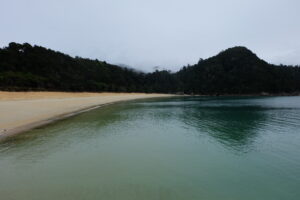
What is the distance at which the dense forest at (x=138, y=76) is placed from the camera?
75500 millimetres

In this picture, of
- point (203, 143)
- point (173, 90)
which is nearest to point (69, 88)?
point (203, 143)

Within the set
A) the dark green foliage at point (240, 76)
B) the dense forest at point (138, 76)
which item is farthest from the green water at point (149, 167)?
the dark green foliage at point (240, 76)

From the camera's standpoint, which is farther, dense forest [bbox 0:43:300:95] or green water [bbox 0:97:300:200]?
dense forest [bbox 0:43:300:95]

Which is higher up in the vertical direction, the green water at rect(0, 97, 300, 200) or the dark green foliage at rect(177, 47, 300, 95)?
the dark green foliage at rect(177, 47, 300, 95)

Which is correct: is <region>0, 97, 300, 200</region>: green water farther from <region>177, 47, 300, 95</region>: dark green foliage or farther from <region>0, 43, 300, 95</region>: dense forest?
<region>177, 47, 300, 95</region>: dark green foliage

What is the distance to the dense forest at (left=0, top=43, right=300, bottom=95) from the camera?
75.5 metres

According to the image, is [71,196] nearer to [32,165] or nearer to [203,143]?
[32,165]

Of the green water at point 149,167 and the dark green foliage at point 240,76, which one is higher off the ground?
the dark green foliage at point 240,76

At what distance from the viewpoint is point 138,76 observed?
560ft

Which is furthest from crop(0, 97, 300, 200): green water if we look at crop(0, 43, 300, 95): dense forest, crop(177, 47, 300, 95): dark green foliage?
crop(177, 47, 300, 95): dark green foliage

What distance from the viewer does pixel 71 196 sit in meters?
6.59

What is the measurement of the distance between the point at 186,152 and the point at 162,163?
7.75ft

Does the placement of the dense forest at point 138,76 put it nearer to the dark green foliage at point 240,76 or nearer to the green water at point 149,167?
the dark green foliage at point 240,76

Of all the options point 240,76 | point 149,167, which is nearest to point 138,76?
point 240,76
